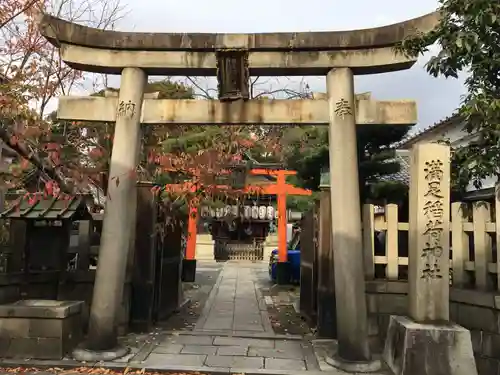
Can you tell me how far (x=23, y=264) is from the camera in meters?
7.59

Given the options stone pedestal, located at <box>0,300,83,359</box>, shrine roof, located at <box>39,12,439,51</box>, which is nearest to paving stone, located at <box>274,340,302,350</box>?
stone pedestal, located at <box>0,300,83,359</box>

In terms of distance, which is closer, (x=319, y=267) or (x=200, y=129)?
(x=319, y=267)

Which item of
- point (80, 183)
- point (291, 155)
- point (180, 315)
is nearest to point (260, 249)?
point (291, 155)

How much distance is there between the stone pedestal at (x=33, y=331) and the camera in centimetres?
640

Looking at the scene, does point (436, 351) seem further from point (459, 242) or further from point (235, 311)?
point (235, 311)

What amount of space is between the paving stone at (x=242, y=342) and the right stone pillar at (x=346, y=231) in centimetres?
148

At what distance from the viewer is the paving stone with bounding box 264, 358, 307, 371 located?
6.34 metres

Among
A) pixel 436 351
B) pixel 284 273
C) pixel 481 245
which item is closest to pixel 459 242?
pixel 481 245

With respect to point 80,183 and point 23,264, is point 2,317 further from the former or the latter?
point 80,183

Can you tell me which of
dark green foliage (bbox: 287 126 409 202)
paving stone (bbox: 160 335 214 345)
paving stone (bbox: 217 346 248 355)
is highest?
dark green foliage (bbox: 287 126 409 202)

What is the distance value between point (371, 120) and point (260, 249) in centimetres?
2704

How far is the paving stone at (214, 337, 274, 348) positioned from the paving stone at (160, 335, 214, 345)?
6.3 inches

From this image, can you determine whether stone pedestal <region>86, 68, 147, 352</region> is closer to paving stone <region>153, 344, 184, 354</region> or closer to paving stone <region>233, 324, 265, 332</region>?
paving stone <region>153, 344, 184, 354</region>

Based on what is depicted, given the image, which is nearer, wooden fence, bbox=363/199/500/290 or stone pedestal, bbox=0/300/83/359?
wooden fence, bbox=363/199/500/290
